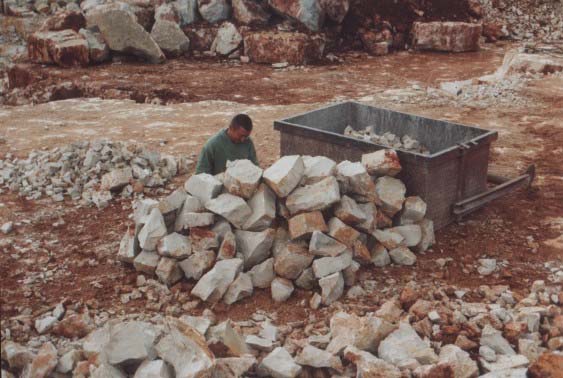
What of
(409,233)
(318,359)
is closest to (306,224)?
(409,233)

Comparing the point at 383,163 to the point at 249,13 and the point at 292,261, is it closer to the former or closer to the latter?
the point at 292,261

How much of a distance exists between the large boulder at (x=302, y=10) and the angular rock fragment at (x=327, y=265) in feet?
38.7

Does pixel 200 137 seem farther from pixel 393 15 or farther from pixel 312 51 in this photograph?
pixel 393 15

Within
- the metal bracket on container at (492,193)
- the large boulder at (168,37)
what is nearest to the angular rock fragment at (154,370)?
the metal bracket on container at (492,193)

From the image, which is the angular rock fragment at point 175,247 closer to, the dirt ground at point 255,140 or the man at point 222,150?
the dirt ground at point 255,140

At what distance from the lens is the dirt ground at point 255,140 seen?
5.27 meters

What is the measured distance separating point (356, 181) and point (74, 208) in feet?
10.7

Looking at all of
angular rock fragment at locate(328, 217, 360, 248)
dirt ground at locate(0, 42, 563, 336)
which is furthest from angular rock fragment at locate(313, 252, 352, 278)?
dirt ground at locate(0, 42, 563, 336)

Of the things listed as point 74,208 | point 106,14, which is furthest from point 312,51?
point 74,208

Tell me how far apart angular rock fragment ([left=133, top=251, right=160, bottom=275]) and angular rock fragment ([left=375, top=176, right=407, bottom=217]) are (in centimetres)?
194

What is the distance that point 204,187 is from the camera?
5.36 m

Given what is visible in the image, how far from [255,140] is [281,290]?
4.48 meters

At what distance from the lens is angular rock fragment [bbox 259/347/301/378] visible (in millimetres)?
3852

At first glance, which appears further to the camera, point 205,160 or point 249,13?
point 249,13
